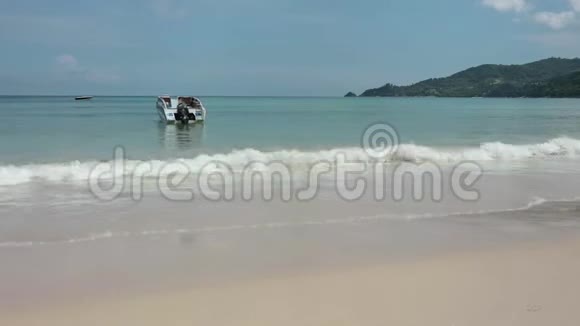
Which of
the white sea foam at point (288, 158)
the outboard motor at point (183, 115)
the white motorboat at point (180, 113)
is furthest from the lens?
the white motorboat at point (180, 113)

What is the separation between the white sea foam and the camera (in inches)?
430

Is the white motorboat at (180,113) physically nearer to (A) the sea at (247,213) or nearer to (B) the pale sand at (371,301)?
(A) the sea at (247,213)

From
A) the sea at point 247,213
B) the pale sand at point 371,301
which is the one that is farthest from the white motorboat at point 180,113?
the pale sand at point 371,301

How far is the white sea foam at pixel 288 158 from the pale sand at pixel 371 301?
700 cm

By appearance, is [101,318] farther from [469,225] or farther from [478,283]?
[469,225]

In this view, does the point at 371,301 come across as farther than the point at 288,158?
No

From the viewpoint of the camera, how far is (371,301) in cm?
430

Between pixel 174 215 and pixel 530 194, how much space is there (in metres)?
6.30

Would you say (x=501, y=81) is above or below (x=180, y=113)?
above

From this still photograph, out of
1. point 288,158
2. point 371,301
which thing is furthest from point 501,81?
point 371,301

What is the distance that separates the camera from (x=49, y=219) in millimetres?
7035

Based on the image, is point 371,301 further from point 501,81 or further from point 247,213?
point 501,81

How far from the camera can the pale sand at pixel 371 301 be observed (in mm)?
3965

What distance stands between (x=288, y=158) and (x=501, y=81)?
523ft
